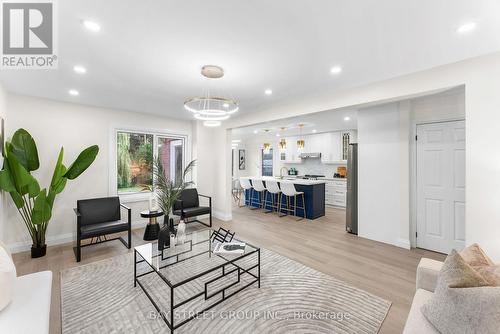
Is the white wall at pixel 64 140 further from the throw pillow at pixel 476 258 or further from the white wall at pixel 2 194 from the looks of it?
the throw pillow at pixel 476 258

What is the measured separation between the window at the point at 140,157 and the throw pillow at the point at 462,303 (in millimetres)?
4421

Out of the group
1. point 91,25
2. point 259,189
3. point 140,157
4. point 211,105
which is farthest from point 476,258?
point 140,157

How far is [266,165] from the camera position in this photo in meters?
9.95

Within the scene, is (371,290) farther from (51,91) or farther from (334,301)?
(51,91)

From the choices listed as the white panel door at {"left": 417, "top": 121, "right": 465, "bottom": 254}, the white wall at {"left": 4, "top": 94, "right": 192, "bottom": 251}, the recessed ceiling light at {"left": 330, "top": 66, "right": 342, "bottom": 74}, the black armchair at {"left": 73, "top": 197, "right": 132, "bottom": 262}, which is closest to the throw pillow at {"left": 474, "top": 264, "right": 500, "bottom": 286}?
the recessed ceiling light at {"left": 330, "top": 66, "right": 342, "bottom": 74}

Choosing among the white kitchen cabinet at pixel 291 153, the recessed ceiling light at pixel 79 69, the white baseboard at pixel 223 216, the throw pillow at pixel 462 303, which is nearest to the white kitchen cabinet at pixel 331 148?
the white kitchen cabinet at pixel 291 153

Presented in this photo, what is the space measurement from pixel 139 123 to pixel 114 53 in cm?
280

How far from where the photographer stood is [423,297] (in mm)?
1579

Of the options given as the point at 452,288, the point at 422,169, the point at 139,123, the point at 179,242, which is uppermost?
the point at 139,123

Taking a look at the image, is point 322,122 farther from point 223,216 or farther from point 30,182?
point 30,182

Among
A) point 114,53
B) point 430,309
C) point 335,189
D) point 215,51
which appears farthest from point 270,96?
point 335,189

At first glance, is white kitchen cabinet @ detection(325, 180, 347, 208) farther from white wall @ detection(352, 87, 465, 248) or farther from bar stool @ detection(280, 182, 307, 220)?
white wall @ detection(352, 87, 465, 248)

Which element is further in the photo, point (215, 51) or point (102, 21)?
point (215, 51)

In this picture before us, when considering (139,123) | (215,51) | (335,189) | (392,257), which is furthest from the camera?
(335,189)
